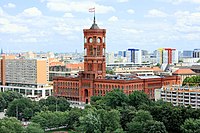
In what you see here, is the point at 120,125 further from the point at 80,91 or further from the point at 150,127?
the point at 80,91

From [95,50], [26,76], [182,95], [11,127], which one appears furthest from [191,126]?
[26,76]

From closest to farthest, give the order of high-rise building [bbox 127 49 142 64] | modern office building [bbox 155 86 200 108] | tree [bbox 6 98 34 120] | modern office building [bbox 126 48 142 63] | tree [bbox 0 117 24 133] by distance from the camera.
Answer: tree [bbox 0 117 24 133]
tree [bbox 6 98 34 120]
modern office building [bbox 155 86 200 108]
high-rise building [bbox 127 49 142 64]
modern office building [bbox 126 48 142 63]

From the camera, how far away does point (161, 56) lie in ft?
552

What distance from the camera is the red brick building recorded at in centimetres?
7112

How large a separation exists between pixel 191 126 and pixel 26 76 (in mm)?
52637

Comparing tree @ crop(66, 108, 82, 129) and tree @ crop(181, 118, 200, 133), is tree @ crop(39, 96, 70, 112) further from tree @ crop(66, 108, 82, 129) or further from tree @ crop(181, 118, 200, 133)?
tree @ crop(181, 118, 200, 133)

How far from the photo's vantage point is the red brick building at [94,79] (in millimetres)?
71125

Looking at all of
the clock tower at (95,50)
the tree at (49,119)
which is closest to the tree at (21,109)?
the tree at (49,119)

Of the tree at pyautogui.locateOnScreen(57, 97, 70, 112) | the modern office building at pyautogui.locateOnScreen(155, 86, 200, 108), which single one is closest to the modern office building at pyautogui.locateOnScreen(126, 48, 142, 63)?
the modern office building at pyautogui.locateOnScreen(155, 86, 200, 108)

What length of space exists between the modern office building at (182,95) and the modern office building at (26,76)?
99.6 ft

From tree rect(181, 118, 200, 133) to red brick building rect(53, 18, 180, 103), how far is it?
27956 mm

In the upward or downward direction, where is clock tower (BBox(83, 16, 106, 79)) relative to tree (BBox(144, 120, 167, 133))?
upward

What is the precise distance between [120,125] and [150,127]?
Answer: 4309 mm

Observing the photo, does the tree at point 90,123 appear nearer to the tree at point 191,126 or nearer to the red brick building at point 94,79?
the tree at point 191,126
